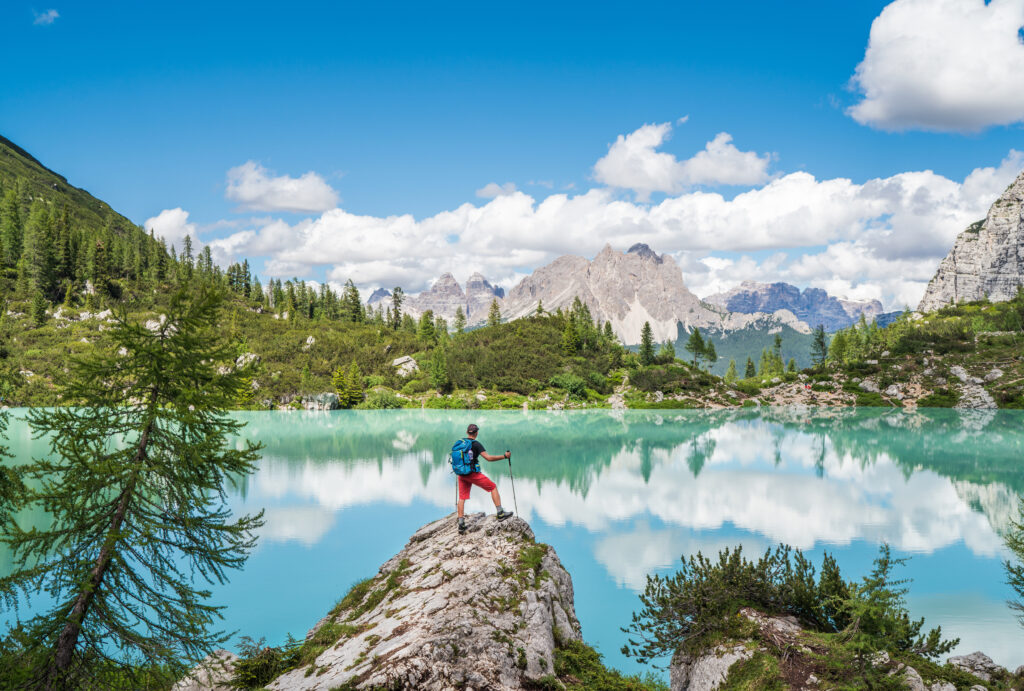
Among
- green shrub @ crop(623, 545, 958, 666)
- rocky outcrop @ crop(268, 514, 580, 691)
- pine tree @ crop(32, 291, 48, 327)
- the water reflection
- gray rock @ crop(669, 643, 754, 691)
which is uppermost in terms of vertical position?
pine tree @ crop(32, 291, 48, 327)

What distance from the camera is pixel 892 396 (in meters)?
111

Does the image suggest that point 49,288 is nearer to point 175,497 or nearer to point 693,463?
point 693,463

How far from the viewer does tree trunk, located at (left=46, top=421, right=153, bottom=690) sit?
9.01 m

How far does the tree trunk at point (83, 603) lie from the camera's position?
9.01 meters

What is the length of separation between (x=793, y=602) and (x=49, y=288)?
6135 inches

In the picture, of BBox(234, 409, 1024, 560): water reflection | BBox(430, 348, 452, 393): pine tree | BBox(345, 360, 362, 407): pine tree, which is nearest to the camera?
BBox(234, 409, 1024, 560): water reflection

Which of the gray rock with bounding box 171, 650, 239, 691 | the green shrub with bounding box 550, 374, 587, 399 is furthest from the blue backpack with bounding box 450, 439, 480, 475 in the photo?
the green shrub with bounding box 550, 374, 587, 399

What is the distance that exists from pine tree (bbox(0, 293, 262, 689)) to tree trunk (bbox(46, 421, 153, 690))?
17 millimetres

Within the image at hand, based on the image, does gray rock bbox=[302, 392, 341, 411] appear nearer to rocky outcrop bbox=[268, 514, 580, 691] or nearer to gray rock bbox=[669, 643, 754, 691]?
rocky outcrop bbox=[268, 514, 580, 691]

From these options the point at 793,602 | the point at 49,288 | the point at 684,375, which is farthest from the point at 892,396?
the point at 49,288

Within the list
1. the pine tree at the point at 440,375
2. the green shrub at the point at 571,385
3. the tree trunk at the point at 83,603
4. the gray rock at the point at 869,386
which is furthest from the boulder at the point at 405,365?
the tree trunk at the point at 83,603

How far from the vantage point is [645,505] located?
34344 mm

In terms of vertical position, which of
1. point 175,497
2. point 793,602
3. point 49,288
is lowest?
point 793,602

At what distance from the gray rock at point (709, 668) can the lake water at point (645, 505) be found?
187 inches
